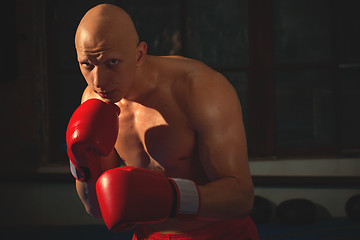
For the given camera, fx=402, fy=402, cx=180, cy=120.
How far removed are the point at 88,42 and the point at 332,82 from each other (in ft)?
7.25

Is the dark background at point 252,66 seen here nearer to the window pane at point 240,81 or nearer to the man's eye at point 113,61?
the window pane at point 240,81

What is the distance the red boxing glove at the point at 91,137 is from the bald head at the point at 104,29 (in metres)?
0.18

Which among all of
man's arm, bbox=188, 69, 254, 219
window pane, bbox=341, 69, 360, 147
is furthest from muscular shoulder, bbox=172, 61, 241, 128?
window pane, bbox=341, 69, 360, 147

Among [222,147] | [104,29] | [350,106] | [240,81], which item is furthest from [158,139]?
[350,106]

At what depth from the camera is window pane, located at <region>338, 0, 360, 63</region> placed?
8.59 ft

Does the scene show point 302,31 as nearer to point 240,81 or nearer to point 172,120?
point 240,81

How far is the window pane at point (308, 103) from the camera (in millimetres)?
Result: 2666

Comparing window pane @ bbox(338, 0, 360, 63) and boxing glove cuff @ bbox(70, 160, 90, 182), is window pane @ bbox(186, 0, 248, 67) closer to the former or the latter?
window pane @ bbox(338, 0, 360, 63)

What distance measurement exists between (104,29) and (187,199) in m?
0.38

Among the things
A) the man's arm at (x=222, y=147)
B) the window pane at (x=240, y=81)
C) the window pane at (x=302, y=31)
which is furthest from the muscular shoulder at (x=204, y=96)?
the window pane at (x=302, y=31)

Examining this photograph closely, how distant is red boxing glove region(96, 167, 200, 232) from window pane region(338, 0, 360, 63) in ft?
7.29

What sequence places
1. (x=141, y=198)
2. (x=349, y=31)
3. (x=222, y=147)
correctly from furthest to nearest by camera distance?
(x=349, y=31) < (x=222, y=147) < (x=141, y=198)

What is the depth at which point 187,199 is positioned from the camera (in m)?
0.78

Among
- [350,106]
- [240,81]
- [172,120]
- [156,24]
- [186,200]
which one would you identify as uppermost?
[156,24]
